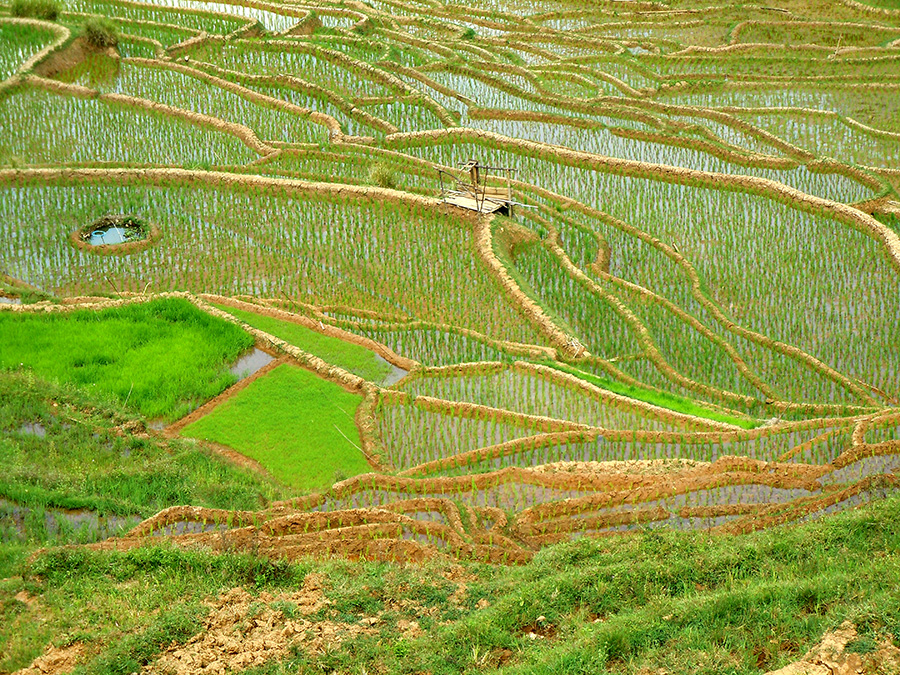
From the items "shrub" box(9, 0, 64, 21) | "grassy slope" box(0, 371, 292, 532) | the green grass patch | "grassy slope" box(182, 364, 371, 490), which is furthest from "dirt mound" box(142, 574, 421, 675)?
"shrub" box(9, 0, 64, 21)

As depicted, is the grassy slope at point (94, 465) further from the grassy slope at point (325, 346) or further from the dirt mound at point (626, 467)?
the dirt mound at point (626, 467)

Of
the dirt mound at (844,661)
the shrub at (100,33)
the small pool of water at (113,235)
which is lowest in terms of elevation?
the small pool of water at (113,235)

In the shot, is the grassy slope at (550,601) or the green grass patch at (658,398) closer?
the grassy slope at (550,601)

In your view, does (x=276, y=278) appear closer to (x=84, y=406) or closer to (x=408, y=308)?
(x=408, y=308)

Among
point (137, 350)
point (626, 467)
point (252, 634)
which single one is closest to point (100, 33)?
point (137, 350)

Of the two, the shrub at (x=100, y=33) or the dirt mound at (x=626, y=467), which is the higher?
the shrub at (x=100, y=33)

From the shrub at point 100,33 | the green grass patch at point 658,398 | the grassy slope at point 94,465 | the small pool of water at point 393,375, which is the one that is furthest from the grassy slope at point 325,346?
the shrub at point 100,33

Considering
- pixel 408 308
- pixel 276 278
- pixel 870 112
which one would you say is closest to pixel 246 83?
pixel 276 278

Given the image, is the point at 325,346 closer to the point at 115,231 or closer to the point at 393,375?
the point at 393,375
